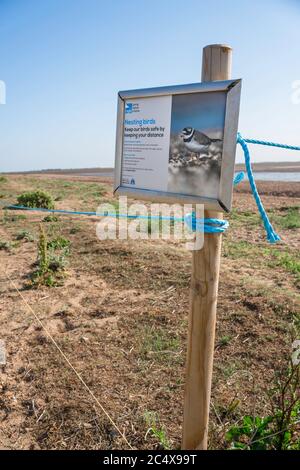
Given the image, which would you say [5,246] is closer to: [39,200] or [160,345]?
[160,345]

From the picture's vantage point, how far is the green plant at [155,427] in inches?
82.6

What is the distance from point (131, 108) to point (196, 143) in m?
0.42

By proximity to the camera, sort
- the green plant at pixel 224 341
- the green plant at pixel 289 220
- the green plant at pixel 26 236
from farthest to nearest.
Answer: the green plant at pixel 289 220 < the green plant at pixel 26 236 < the green plant at pixel 224 341

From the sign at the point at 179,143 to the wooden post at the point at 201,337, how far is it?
0.18 meters

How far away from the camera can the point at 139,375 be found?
2787 millimetres

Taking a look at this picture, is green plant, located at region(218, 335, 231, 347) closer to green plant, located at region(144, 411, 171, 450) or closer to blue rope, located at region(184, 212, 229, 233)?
green plant, located at region(144, 411, 171, 450)

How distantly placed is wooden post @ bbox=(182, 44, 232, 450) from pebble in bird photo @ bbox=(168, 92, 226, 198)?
0.16m

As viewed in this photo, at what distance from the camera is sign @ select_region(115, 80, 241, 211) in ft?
4.47

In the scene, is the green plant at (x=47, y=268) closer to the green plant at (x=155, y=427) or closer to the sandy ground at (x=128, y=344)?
the sandy ground at (x=128, y=344)

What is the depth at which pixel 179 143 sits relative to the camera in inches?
59.2

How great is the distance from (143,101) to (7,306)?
3.15 m

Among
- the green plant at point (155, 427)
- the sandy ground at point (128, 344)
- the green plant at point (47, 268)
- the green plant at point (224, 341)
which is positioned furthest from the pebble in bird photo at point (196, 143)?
the green plant at point (47, 268)

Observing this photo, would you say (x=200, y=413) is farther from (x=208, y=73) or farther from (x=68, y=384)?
(x=208, y=73)
